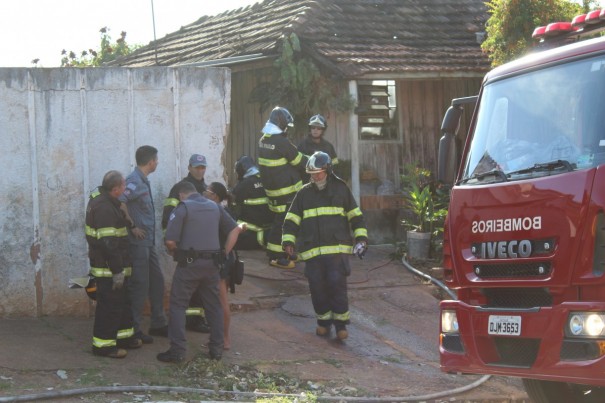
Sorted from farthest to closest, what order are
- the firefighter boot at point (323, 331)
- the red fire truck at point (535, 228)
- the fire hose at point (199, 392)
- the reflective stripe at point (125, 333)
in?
the firefighter boot at point (323, 331) < the reflective stripe at point (125, 333) < the fire hose at point (199, 392) < the red fire truck at point (535, 228)

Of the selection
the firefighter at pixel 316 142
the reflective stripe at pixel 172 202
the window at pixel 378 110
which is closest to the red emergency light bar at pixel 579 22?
A: the reflective stripe at pixel 172 202

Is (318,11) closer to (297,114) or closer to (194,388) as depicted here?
(297,114)

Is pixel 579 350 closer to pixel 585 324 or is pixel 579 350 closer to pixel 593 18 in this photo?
pixel 585 324

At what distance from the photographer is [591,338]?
20.2 feet

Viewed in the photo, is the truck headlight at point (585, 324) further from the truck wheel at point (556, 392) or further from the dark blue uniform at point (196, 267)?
→ the dark blue uniform at point (196, 267)

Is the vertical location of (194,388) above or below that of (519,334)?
below

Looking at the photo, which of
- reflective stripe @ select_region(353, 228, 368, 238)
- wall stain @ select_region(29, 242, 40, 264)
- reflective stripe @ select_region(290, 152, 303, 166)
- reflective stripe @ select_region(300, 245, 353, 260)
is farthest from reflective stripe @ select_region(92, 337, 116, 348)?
reflective stripe @ select_region(290, 152, 303, 166)

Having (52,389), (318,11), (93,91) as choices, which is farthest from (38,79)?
(318,11)

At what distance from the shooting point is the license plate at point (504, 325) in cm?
668

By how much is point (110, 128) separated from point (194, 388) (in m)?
3.55

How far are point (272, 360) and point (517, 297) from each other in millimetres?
3761

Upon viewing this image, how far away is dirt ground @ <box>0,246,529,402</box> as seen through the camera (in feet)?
28.7

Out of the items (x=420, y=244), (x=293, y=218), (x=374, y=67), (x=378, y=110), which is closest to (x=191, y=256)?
(x=293, y=218)

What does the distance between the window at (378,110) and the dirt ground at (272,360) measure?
4.91m
